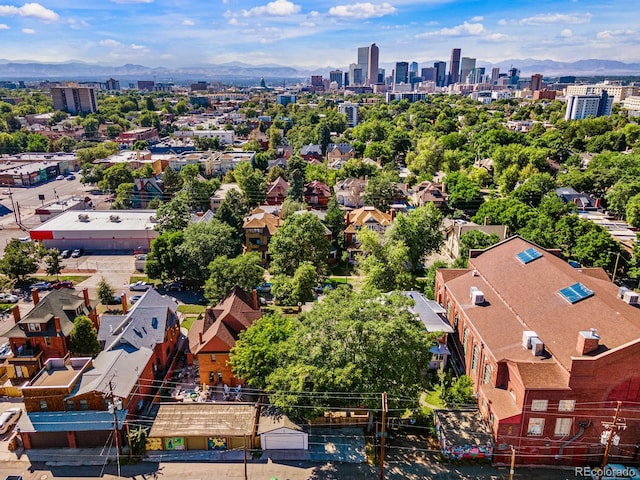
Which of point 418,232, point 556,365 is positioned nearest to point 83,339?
point 556,365

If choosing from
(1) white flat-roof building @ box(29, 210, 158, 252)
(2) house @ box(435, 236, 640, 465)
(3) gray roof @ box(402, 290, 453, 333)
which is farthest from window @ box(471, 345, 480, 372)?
(1) white flat-roof building @ box(29, 210, 158, 252)

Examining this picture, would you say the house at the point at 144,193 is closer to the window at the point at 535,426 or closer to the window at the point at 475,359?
the window at the point at 475,359

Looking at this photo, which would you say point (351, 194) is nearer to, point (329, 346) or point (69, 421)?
point (329, 346)

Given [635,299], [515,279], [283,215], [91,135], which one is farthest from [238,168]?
[91,135]

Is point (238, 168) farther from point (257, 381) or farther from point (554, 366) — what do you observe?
point (554, 366)

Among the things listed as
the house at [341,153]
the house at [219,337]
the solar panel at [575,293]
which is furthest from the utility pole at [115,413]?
the house at [341,153]
